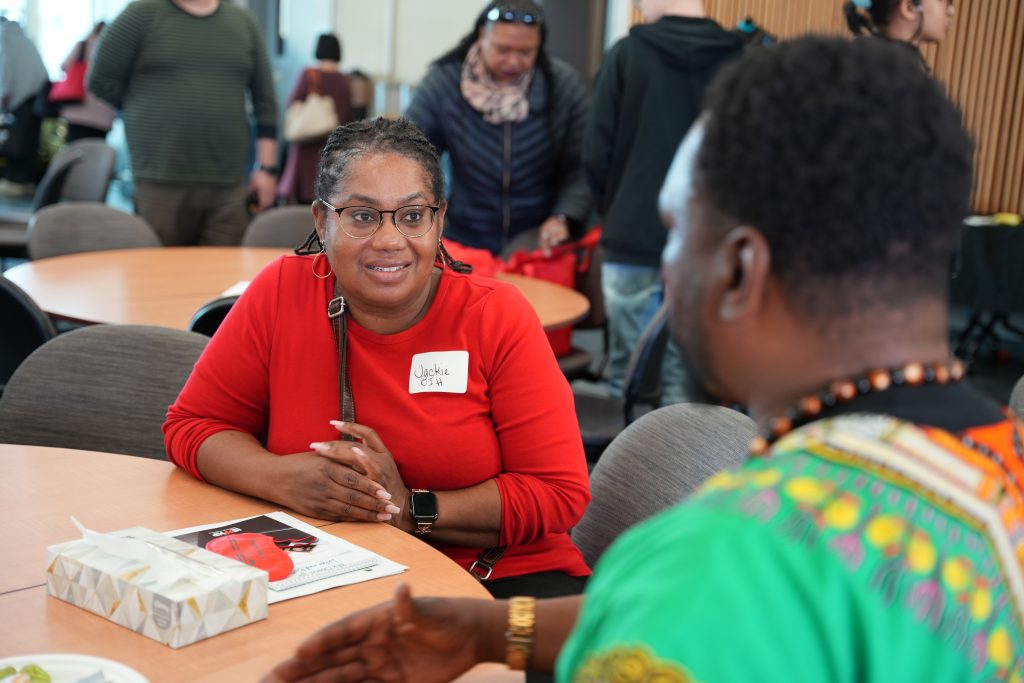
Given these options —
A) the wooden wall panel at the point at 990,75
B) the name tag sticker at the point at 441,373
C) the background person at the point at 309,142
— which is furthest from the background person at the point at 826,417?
the background person at the point at 309,142


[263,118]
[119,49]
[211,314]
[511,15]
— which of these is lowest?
[211,314]

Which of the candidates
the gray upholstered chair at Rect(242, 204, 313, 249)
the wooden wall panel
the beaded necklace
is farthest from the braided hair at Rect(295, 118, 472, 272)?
the wooden wall panel

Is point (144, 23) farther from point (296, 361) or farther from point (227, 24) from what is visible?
point (296, 361)

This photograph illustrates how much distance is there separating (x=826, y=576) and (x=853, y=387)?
0.17 metres

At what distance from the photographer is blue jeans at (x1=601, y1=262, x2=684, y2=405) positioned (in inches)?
163

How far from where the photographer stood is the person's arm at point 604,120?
13.3ft

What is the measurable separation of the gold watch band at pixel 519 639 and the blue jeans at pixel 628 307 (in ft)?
9.92

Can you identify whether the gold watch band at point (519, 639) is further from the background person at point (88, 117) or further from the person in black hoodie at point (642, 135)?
the background person at point (88, 117)

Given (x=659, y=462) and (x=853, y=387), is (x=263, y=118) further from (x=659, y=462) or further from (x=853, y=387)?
(x=853, y=387)

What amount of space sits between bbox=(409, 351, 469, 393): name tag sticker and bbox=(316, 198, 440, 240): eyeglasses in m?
0.25

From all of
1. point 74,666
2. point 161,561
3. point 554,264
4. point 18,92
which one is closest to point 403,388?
point 161,561

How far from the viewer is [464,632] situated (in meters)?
1.13

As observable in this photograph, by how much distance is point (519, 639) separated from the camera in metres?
1.12

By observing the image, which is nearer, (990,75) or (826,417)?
(826,417)
